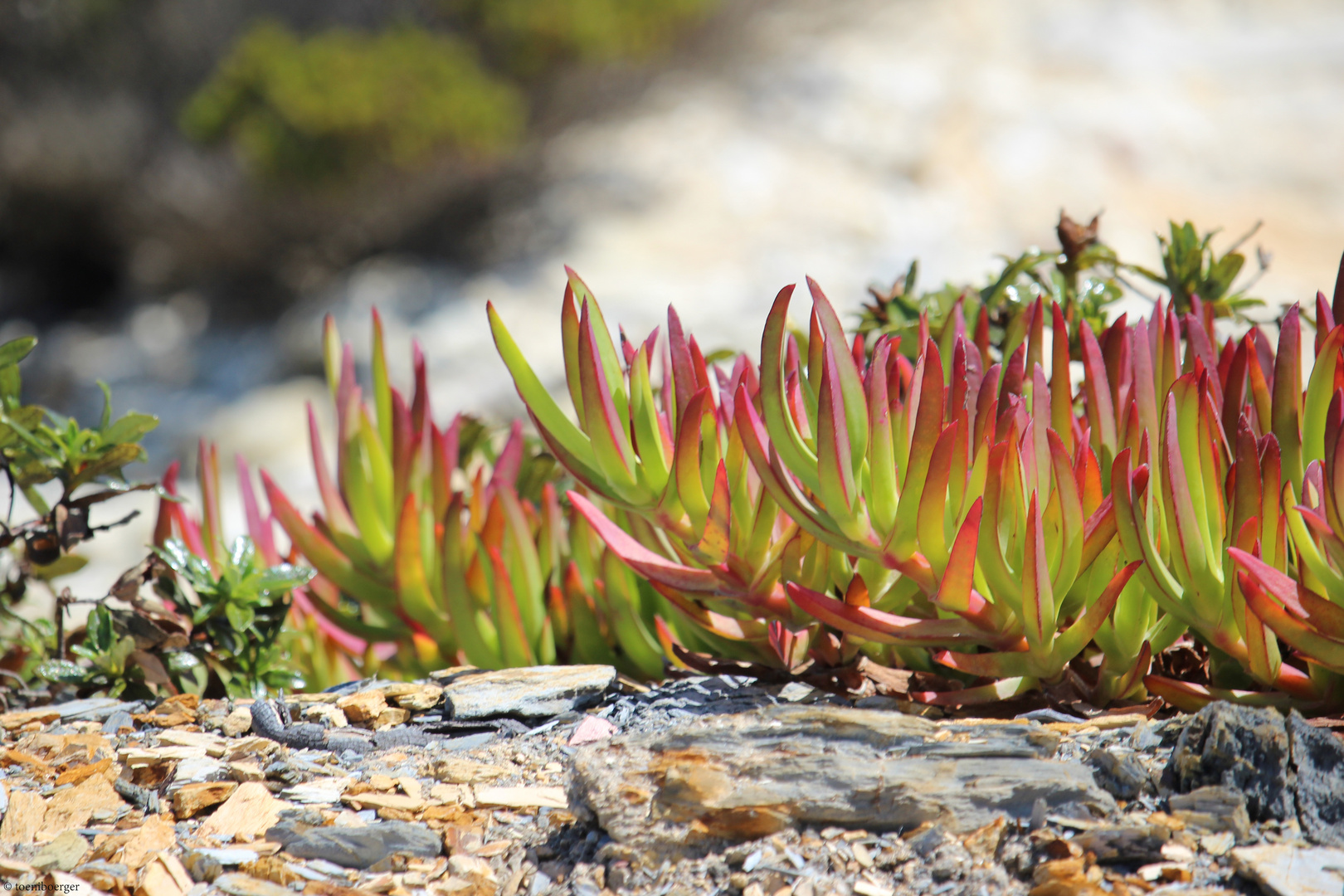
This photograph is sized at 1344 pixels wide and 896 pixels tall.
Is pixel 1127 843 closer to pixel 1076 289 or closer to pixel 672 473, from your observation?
pixel 672 473

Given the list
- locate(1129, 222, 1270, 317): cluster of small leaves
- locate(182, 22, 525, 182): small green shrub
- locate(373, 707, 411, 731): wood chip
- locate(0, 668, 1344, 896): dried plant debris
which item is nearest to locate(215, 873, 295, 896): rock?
locate(0, 668, 1344, 896): dried plant debris

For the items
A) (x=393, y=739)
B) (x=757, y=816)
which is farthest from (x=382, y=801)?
(x=757, y=816)

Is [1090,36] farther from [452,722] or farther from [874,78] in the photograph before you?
[452,722]

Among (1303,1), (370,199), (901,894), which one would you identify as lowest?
(901,894)

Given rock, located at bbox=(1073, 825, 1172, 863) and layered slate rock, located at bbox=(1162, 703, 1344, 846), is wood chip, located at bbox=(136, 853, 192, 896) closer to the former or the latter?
rock, located at bbox=(1073, 825, 1172, 863)

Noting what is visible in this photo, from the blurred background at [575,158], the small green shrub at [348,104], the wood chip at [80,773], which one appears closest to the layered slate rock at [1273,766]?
the wood chip at [80,773]

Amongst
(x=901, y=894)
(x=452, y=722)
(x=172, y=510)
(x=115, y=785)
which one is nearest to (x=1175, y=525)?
(x=901, y=894)
